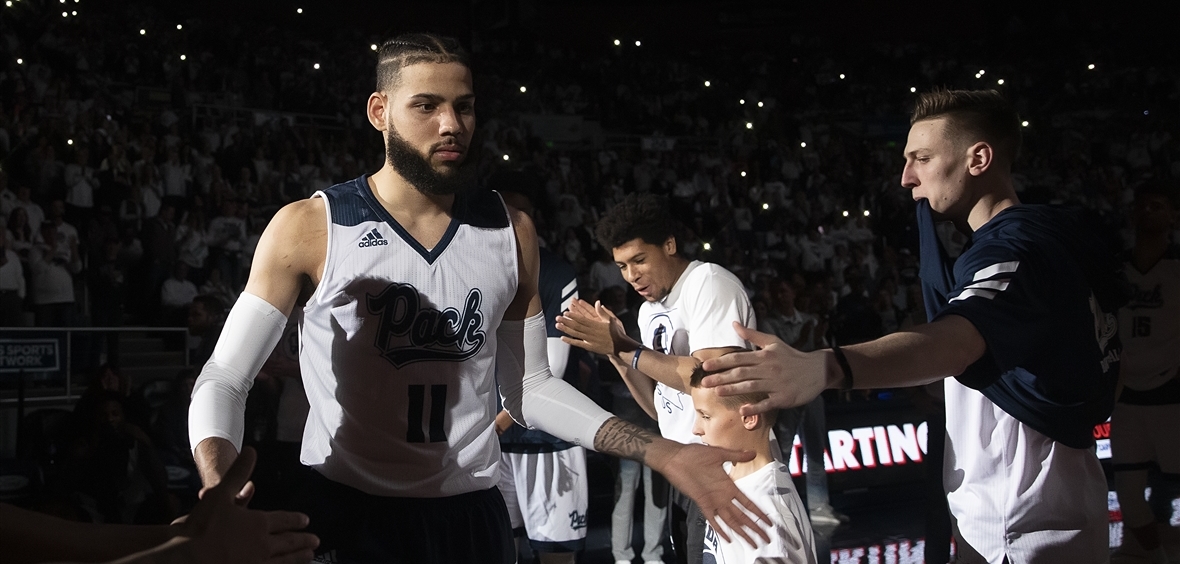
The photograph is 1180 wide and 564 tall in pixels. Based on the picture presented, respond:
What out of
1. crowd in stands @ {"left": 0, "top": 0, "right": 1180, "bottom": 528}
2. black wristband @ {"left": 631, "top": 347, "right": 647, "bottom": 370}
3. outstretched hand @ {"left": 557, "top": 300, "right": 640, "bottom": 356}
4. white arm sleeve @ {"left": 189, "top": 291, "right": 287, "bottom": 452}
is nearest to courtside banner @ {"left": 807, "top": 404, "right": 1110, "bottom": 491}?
crowd in stands @ {"left": 0, "top": 0, "right": 1180, "bottom": 528}

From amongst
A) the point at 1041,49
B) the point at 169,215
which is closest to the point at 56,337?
the point at 169,215

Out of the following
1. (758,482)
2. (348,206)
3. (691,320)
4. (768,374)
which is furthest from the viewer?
(691,320)

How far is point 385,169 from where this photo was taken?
2.88 m

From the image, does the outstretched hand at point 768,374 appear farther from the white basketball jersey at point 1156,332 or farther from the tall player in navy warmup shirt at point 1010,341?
the white basketball jersey at point 1156,332

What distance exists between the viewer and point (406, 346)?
2.68 metres

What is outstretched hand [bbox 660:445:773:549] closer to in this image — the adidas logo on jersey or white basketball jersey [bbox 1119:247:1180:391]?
the adidas logo on jersey

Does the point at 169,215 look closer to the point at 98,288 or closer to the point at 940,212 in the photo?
the point at 98,288

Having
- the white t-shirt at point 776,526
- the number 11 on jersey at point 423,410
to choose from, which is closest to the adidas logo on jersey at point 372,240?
the number 11 on jersey at point 423,410

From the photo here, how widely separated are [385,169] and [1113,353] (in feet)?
7.53

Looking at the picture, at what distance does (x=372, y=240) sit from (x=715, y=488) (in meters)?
1.16

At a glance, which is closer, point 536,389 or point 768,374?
point 768,374

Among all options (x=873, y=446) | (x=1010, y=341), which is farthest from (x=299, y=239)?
(x=873, y=446)

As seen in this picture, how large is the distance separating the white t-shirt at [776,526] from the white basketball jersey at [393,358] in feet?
3.24

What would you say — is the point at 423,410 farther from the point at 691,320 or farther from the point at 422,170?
the point at 691,320
